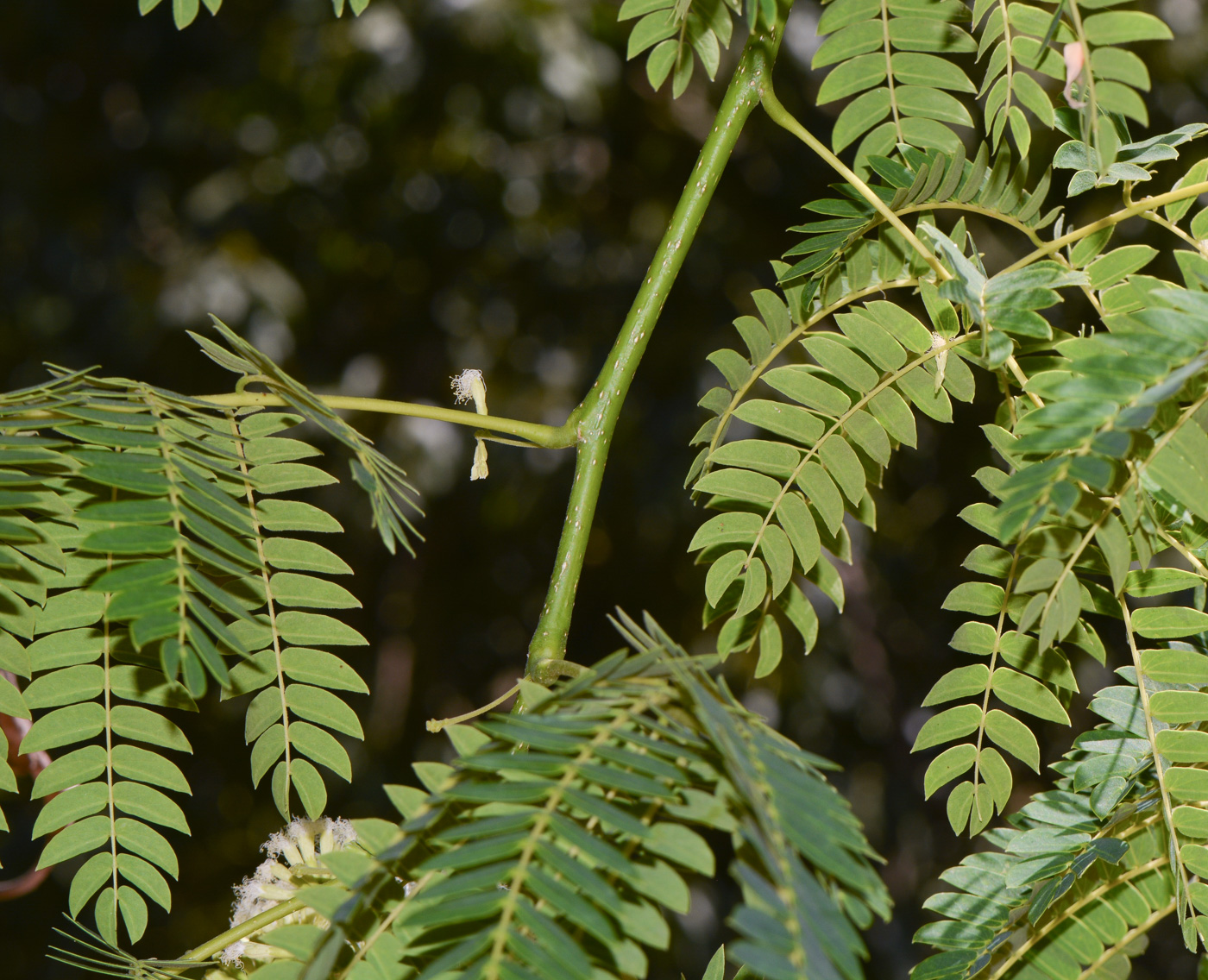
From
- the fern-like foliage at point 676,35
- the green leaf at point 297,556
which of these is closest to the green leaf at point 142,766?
the green leaf at point 297,556

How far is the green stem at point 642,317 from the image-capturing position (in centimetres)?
49

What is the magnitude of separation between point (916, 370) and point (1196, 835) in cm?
25

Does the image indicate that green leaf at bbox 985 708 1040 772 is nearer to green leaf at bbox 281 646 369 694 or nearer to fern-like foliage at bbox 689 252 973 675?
fern-like foliage at bbox 689 252 973 675

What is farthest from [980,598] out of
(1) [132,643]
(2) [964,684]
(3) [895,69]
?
(1) [132,643]

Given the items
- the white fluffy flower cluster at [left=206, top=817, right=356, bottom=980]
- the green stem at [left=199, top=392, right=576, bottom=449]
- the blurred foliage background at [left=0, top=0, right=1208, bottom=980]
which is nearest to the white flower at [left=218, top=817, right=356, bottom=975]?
the white fluffy flower cluster at [left=206, top=817, right=356, bottom=980]

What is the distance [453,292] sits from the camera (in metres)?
2.06

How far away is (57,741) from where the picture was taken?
476mm

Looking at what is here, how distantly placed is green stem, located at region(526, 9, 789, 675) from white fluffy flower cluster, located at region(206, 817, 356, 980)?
17 centimetres

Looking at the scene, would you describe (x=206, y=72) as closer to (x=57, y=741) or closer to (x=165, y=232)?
(x=165, y=232)

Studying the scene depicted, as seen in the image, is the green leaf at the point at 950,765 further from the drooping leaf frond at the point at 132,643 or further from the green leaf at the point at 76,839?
the green leaf at the point at 76,839

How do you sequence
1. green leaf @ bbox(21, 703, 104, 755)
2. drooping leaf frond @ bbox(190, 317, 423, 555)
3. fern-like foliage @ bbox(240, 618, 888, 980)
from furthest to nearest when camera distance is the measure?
green leaf @ bbox(21, 703, 104, 755) < drooping leaf frond @ bbox(190, 317, 423, 555) < fern-like foliage @ bbox(240, 618, 888, 980)

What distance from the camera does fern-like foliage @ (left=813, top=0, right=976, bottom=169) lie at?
0.52 metres

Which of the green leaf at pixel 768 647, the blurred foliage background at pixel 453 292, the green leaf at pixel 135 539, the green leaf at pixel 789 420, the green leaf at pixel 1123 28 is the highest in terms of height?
the blurred foliage background at pixel 453 292

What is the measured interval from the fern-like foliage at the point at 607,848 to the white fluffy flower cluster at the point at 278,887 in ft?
0.45
